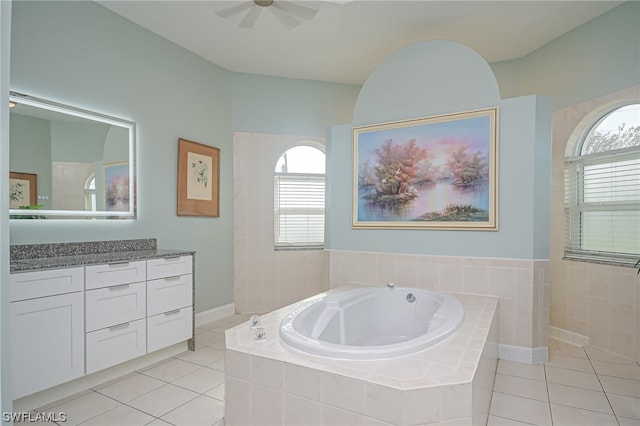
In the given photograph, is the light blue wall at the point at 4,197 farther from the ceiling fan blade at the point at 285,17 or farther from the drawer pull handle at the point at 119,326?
the ceiling fan blade at the point at 285,17

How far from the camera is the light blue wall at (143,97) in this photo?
2.49 meters

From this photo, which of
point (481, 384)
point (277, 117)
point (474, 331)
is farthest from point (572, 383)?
point (277, 117)

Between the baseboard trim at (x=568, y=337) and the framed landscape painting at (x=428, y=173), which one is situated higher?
the framed landscape painting at (x=428, y=173)

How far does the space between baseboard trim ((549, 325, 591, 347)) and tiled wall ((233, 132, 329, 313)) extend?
2.44 meters

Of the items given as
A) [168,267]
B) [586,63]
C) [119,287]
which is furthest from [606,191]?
[119,287]

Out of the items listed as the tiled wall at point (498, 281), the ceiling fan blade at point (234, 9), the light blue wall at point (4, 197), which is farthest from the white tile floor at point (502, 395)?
the ceiling fan blade at point (234, 9)

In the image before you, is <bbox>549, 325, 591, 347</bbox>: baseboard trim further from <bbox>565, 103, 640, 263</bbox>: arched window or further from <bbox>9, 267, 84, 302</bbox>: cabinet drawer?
<bbox>9, 267, 84, 302</bbox>: cabinet drawer

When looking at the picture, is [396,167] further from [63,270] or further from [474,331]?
[63,270]

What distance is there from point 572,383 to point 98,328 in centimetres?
333

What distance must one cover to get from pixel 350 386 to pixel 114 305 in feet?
6.10

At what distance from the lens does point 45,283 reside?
82.7 inches

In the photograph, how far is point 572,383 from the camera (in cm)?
249

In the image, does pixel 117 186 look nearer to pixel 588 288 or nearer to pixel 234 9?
pixel 234 9

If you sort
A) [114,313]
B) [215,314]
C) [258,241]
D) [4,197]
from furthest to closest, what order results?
A: [258,241] → [215,314] → [114,313] → [4,197]
